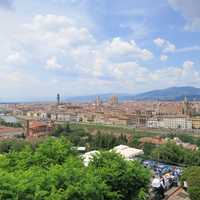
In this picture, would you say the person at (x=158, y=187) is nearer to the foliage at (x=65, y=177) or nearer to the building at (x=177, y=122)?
the foliage at (x=65, y=177)

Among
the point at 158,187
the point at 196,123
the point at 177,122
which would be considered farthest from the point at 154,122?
the point at 158,187

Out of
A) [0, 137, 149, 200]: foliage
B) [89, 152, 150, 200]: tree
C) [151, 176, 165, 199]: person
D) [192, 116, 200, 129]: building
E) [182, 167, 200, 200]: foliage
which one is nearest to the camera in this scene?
[0, 137, 149, 200]: foliage

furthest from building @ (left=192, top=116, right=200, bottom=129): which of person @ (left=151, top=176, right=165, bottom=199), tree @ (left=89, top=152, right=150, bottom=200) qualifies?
tree @ (left=89, top=152, right=150, bottom=200)

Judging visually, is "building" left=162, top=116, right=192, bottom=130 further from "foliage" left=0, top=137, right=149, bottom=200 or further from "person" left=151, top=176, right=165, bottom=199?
"foliage" left=0, top=137, right=149, bottom=200

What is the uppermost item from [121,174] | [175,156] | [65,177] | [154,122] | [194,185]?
[65,177]

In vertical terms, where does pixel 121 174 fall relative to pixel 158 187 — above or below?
above

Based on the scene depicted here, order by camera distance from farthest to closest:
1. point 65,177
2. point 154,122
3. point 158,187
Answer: point 154,122 < point 158,187 < point 65,177

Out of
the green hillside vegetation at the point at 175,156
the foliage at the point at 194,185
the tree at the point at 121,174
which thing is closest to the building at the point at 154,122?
the green hillside vegetation at the point at 175,156

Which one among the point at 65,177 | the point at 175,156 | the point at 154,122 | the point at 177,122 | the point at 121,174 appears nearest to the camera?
the point at 65,177

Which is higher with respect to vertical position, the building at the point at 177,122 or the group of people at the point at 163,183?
the group of people at the point at 163,183

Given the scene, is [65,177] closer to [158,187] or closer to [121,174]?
[121,174]

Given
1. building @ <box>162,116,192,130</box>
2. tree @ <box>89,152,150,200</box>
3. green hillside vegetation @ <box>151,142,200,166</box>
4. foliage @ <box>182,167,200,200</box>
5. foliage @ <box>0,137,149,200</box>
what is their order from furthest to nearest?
building @ <box>162,116,192,130</box>
green hillside vegetation @ <box>151,142,200,166</box>
foliage @ <box>182,167,200,200</box>
tree @ <box>89,152,150,200</box>
foliage @ <box>0,137,149,200</box>

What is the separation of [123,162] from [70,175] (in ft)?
7.62

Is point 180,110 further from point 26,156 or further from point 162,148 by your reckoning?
point 26,156
